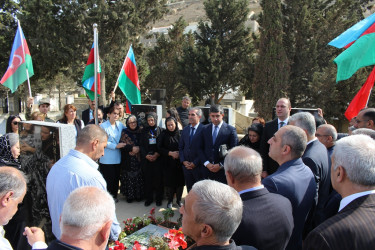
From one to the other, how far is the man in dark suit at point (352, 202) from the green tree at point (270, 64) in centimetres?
1694

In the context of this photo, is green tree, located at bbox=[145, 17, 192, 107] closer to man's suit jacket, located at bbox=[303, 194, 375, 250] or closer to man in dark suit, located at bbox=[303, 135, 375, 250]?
man in dark suit, located at bbox=[303, 135, 375, 250]

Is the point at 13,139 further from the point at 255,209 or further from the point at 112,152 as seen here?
the point at 255,209

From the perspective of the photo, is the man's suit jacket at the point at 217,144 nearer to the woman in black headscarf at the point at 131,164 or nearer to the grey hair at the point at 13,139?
the woman in black headscarf at the point at 131,164

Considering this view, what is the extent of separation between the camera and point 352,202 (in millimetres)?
1535

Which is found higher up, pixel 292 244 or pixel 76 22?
pixel 76 22

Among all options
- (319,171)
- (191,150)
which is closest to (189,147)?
(191,150)

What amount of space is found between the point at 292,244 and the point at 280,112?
2.42 metres

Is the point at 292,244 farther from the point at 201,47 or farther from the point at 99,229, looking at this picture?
the point at 201,47

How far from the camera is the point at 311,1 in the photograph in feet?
64.2

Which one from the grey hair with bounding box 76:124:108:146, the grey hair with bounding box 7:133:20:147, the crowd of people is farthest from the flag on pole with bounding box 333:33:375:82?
the grey hair with bounding box 7:133:20:147

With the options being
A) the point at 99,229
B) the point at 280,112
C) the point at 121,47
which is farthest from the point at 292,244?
the point at 121,47

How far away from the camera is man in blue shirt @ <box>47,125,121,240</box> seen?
2.34 m

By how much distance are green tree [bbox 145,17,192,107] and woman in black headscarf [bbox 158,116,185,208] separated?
18639mm

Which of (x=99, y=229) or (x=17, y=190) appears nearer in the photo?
(x=99, y=229)
